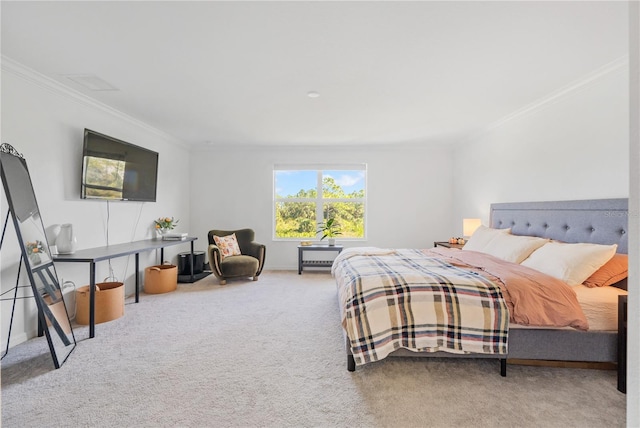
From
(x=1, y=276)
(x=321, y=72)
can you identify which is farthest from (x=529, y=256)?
(x=1, y=276)

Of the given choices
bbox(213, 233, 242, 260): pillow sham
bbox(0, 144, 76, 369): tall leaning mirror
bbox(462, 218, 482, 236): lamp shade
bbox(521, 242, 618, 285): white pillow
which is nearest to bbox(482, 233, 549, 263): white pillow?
bbox(521, 242, 618, 285): white pillow

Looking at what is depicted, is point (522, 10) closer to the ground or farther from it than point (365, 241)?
farther from it

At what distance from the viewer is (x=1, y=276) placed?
2.60 m

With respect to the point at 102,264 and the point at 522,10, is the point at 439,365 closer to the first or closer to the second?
the point at 522,10

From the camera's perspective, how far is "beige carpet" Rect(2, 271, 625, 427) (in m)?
1.78

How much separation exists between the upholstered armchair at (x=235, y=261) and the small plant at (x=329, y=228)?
1.31 metres

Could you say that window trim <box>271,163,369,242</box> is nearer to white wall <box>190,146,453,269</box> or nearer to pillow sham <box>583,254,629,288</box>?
white wall <box>190,146,453,269</box>

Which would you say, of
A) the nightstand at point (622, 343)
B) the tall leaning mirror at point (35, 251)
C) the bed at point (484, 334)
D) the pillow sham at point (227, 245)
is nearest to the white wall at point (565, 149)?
the bed at point (484, 334)

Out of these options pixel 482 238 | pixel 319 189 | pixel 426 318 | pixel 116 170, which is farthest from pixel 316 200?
pixel 426 318

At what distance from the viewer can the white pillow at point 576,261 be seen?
234 centimetres

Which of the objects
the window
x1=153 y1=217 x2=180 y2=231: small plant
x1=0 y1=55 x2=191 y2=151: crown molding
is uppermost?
x1=0 y1=55 x2=191 y2=151: crown molding

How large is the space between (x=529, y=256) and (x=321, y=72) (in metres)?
2.58

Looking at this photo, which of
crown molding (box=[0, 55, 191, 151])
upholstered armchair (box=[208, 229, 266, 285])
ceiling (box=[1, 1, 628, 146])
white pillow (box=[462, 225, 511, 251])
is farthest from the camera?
upholstered armchair (box=[208, 229, 266, 285])

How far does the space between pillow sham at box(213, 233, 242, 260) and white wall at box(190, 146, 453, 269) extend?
83 cm
